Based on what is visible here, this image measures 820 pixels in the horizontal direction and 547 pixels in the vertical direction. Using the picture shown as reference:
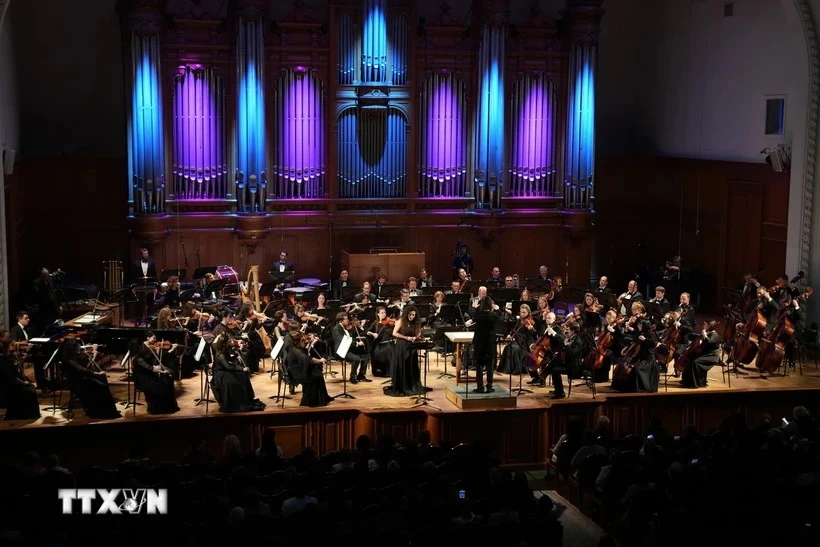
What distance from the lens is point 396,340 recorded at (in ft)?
51.4

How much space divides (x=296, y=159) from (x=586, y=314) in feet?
23.4

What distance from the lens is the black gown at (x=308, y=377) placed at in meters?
→ 14.8

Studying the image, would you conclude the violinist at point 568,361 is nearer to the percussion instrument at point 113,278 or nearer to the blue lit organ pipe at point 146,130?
the percussion instrument at point 113,278

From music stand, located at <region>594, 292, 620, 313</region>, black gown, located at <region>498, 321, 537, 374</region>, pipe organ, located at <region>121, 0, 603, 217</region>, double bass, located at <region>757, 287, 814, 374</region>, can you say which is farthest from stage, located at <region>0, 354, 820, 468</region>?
pipe organ, located at <region>121, 0, 603, 217</region>

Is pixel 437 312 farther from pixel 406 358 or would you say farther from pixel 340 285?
pixel 340 285

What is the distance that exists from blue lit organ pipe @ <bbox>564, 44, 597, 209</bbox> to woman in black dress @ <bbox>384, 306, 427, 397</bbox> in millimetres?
7551

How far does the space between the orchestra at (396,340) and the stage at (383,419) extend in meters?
0.34

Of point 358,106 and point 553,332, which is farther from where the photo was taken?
point 358,106

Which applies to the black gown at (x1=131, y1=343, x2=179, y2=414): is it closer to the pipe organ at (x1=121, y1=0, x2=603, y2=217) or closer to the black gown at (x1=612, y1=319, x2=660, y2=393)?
the pipe organ at (x1=121, y1=0, x2=603, y2=217)

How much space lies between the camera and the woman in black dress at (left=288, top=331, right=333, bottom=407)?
14.8m

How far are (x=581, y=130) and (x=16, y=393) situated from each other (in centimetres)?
1243

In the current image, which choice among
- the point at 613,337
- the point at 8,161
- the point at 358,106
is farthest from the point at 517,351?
the point at 8,161

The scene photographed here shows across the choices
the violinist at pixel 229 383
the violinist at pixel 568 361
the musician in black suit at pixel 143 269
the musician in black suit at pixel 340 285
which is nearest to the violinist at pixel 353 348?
the violinist at pixel 229 383

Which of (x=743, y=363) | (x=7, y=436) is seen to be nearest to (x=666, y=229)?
(x=743, y=363)
